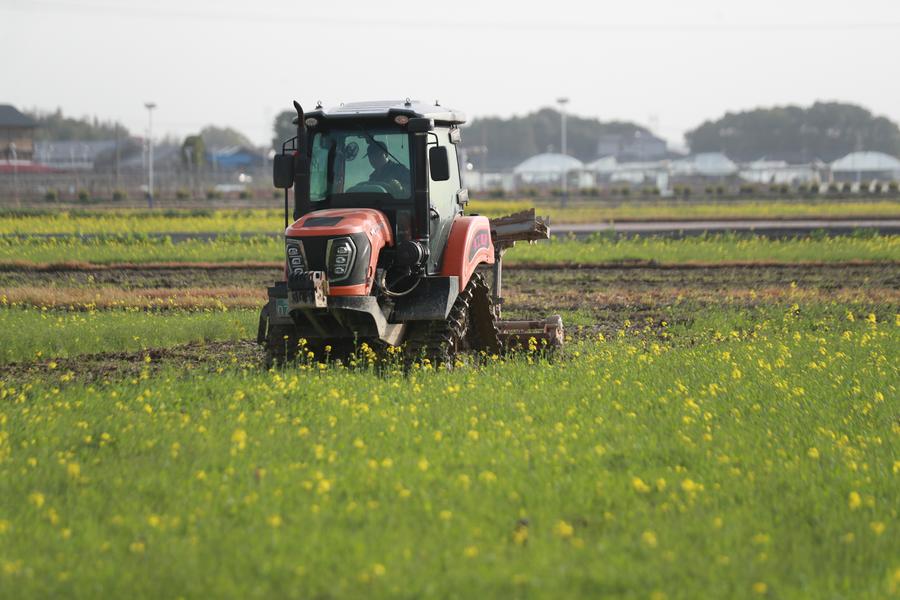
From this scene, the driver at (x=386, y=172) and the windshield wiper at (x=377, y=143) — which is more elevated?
the windshield wiper at (x=377, y=143)

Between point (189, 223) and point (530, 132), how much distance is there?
14148 cm

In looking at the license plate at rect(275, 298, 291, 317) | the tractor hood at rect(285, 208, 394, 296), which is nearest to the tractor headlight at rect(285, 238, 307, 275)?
the tractor hood at rect(285, 208, 394, 296)

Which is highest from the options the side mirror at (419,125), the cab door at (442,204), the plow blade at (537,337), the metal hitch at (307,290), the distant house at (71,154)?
the distant house at (71,154)

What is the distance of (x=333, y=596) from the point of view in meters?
5.30

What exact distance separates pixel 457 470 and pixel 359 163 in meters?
4.70

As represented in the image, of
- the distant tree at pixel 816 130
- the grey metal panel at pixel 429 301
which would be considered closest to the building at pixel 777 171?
the distant tree at pixel 816 130

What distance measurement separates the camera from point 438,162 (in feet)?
35.0

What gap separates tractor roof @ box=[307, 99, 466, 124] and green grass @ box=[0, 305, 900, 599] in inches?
98.4

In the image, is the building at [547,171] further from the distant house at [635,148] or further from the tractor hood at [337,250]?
the tractor hood at [337,250]

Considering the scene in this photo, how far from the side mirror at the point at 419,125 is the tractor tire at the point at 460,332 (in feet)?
6.07

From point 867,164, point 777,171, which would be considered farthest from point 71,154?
point 867,164

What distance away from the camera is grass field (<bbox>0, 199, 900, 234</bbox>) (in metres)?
37.8

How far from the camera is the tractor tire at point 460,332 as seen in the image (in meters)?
11.0

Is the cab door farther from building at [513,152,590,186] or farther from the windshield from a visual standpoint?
building at [513,152,590,186]
